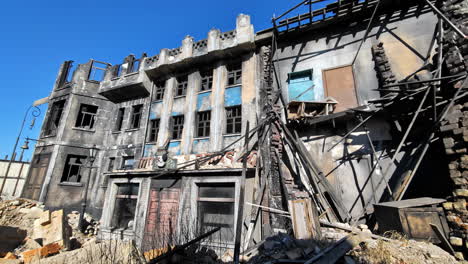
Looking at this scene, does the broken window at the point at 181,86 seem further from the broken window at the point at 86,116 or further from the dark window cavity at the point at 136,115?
the broken window at the point at 86,116

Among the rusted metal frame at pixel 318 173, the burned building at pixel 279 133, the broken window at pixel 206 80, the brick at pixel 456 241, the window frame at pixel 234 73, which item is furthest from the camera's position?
the broken window at pixel 206 80

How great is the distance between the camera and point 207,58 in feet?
43.3

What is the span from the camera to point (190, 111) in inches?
504

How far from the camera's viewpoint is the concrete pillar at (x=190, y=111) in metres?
12.2

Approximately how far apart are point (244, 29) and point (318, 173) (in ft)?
31.1

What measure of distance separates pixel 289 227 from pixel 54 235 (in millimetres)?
11252

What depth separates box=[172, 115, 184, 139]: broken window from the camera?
13.0 m

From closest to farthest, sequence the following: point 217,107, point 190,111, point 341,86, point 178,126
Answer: point 341,86 → point 217,107 → point 190,111 → point 178,126

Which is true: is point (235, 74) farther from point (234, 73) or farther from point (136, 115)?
point (136, 115)

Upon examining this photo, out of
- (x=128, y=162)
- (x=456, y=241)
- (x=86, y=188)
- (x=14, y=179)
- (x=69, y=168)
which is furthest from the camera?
(x=14, y=179)

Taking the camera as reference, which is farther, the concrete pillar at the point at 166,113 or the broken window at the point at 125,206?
the concrete pillar at the point at 166,113

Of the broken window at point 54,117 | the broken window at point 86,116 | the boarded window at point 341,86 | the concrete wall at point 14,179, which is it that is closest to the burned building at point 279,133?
the boarded window at point 341,86

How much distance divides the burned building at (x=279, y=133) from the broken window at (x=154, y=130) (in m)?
0.08

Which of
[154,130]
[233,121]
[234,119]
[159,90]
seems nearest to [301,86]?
[234,119]
